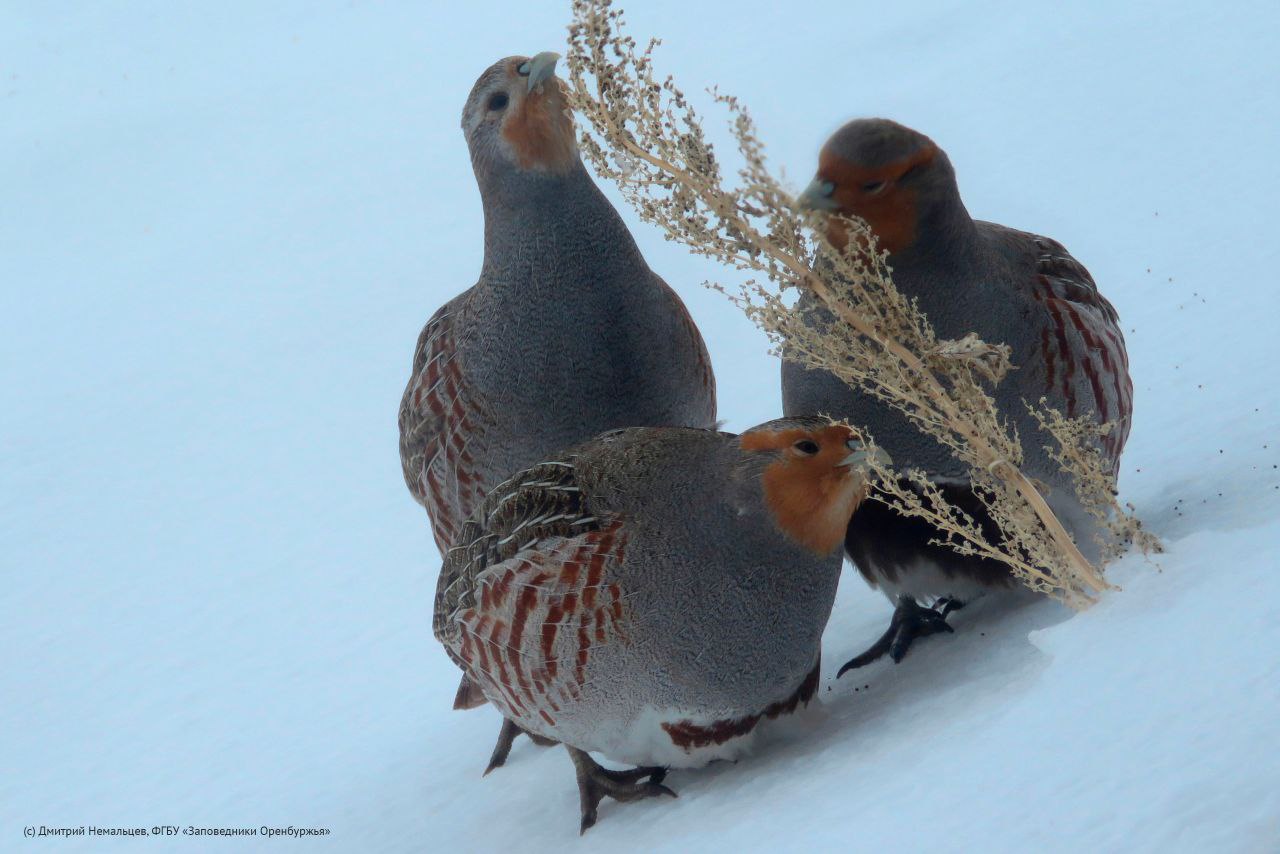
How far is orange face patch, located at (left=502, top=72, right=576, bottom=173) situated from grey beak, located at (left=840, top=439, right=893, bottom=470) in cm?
100

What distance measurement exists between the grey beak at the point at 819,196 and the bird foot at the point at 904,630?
94 centimetres

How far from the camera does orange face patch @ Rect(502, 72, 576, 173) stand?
8.97 feet

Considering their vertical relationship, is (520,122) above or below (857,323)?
above

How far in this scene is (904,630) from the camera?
2.81 meters

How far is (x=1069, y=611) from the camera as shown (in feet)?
7.69

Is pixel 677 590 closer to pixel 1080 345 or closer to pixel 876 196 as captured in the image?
pixel 876 196

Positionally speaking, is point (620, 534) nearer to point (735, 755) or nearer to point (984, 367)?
point (735, 755)

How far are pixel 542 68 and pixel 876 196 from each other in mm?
771

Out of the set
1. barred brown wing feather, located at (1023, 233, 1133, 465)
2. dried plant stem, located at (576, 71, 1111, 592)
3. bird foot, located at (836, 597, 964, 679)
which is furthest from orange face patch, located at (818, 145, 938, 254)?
bird foot, located at (836, 597, 964, 679)

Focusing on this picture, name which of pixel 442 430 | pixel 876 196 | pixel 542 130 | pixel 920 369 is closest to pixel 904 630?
pixel 920 369

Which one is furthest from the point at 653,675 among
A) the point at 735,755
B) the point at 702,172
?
the point at 702,172

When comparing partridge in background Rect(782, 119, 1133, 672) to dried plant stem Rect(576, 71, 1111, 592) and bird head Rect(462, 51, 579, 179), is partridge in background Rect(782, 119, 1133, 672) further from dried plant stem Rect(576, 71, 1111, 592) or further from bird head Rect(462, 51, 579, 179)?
bird head Rect(462, 51, 579, 179)

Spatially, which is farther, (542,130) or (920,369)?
Answer: (542,130)

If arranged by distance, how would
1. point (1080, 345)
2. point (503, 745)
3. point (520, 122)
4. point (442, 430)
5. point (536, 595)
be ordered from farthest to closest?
1. point (503, 745)
2. point (442, 430)
3. point (520, 122)
4. point (1080, 345)
5. point (536, 595)
